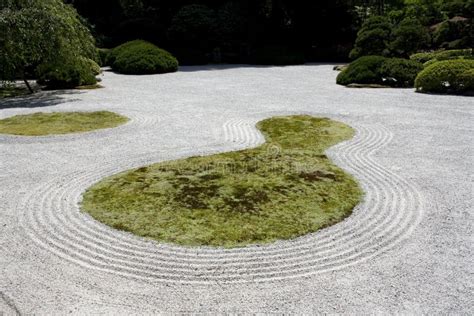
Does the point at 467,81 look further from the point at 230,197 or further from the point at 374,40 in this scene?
the point at 230,197

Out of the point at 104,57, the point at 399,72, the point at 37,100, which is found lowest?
the point at 37,100

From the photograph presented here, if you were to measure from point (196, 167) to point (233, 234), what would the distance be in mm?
3093

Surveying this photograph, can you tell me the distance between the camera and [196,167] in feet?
29.6

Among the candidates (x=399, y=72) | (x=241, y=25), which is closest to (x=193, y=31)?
(x=241, y=25)

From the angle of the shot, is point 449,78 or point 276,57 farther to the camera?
point 276,57

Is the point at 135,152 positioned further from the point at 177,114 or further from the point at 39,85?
the point at 39,85

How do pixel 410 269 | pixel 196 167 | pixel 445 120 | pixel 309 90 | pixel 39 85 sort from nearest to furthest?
1. pixel 410 269
2. pixel 196 167
3. pixel 445 120
4. pixel 309 90
5. pixel 39 85

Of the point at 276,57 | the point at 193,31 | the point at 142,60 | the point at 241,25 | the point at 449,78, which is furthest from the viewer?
the point at 241,25

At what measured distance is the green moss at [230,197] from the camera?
6.32m

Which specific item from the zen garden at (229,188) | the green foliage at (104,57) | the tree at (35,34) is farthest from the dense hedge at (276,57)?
the tree at (35,34)

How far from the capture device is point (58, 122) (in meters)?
13.0

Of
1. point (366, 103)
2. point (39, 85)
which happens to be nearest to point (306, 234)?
point (366, 103)

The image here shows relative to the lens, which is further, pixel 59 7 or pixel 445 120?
→ pixel 59 7

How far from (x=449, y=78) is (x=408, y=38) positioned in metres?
6.12
